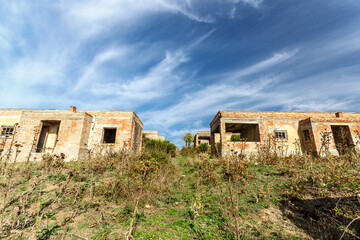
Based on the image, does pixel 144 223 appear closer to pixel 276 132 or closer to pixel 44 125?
pixel 276 132

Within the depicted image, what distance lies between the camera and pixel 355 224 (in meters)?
3.33

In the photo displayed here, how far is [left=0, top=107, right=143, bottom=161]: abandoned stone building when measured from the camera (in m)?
12.7

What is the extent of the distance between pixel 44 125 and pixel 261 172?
52.6 ft

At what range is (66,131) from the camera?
513 inches

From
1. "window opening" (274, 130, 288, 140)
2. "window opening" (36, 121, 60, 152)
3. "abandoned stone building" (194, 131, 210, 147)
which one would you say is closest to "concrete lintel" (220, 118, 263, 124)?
"window opening" (274, 130, 288, 140)

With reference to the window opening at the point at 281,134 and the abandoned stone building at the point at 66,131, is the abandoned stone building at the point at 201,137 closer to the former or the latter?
the window opening at the point at 281,134

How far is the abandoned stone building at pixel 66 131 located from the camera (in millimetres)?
12700

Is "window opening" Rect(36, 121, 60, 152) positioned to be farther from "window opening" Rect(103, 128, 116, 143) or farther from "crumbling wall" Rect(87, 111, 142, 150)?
"window opening" Rect(103, 128, 116, 143)

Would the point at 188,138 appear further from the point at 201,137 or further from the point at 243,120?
the point at 243,120

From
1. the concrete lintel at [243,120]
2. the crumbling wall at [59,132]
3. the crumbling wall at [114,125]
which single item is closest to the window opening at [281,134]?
the concrete lintel at [243,120]

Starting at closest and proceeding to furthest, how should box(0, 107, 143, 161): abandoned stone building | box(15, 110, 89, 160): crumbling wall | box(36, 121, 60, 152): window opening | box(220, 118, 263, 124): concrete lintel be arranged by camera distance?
box(15, 110, 89, 160): crumbling wall, box(0, 107, 143, 161): abandoned stone building, box(220, 118, 263, 124): concrete lintel, box(36, 121, 60, 152): window opening

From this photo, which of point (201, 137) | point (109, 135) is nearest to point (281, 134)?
point (109, 135)

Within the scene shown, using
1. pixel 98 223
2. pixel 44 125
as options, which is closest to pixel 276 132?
pixel 98 223

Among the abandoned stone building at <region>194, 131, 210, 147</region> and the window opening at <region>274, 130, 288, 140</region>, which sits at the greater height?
the abandoned stone building at <region>194, 131, 210, 147</region>
